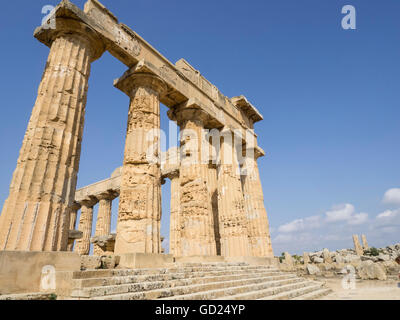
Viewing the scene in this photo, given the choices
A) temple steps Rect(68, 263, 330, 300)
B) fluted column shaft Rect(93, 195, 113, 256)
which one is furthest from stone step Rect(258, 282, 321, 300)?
fluted column shaft Rect(93, 195, 113, 256)

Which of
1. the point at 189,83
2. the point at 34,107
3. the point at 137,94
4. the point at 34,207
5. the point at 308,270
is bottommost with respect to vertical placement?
the point at 308,270

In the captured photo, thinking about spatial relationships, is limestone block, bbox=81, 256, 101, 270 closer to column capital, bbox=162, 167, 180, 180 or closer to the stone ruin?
the stone ruin

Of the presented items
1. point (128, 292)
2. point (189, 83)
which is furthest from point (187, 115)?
point (128, 292)

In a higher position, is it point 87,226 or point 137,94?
point 137,94

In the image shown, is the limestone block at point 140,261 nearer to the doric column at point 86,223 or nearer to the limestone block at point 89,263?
the limestone block at point 89,263

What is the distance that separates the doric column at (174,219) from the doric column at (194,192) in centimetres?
539

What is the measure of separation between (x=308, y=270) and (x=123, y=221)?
48.0 ft

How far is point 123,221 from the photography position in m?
7.38

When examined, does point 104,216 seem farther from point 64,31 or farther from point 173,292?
point 173,292

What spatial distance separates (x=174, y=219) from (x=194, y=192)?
21.3ft

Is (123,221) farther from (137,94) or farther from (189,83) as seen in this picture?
(189,83)

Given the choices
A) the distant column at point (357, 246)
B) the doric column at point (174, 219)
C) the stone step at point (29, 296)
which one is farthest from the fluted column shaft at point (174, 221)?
the distant column at point (357, 246)

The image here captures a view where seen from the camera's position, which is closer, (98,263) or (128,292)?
(128,292)
